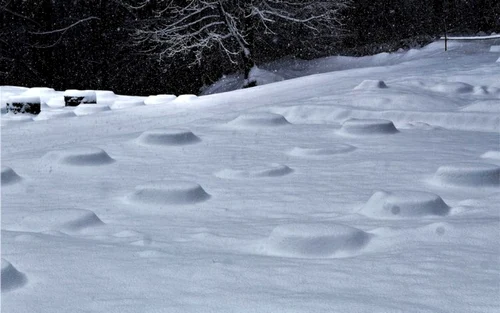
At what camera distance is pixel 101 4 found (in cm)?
1783

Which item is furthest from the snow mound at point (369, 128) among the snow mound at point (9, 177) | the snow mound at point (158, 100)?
the snow mound at point (158, 100)

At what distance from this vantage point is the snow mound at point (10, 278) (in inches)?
70.1

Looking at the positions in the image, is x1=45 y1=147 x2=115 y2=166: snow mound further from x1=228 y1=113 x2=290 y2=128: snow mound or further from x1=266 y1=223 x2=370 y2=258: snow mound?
x1=266 y1=223 x2=370 y2=258: snow mound

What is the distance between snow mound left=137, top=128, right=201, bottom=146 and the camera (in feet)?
13.9

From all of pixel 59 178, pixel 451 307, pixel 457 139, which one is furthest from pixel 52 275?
pixel 457 139

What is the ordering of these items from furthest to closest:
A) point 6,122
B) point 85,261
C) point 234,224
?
1. point 6,122
2. point 234,224
3. point 85,261

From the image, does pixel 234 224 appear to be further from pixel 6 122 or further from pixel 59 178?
pixel 6 122

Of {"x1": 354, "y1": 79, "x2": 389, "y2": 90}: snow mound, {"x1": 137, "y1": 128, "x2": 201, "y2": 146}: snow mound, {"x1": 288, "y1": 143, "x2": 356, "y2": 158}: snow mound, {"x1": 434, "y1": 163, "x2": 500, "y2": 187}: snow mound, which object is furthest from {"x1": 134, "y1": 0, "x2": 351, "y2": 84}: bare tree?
{"x1": 434, "y1": 163, "x2": 500, "y2": 187}: snow mound

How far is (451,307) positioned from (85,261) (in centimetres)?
107

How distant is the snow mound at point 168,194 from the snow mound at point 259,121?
5.88 ft

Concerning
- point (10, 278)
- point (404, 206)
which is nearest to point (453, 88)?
point (404, 206)

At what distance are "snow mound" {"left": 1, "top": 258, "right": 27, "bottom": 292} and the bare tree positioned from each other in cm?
1260

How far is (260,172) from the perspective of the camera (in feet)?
11.3

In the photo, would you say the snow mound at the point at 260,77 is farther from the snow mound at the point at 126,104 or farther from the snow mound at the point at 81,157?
the snow mound at the point at 81,157
